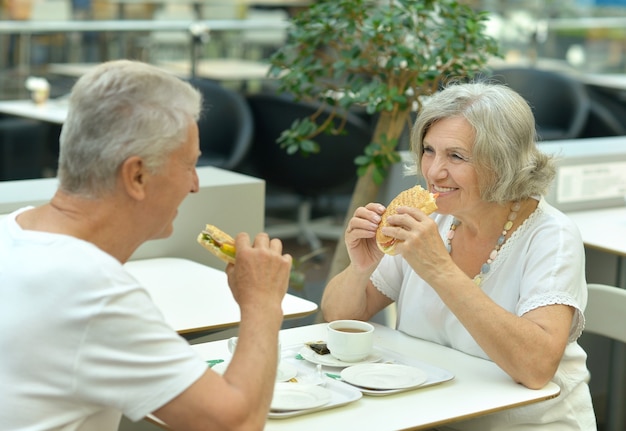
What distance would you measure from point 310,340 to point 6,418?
0.98 metres

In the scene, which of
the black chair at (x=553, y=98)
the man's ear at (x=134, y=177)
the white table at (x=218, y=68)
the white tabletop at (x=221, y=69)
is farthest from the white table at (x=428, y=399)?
the white tabletop at (x=221, y=69)

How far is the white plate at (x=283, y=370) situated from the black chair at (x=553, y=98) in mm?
5131

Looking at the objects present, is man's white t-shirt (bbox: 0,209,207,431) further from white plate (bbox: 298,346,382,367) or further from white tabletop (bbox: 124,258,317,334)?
white tabletop (bbox: 124,258,317,334)

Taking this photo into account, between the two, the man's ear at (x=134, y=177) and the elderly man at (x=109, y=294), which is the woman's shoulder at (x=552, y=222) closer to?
the elderly man at (x=109, y=294)

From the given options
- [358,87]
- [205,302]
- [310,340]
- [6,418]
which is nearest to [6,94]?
[358,87]

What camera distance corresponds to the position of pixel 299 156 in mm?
6367

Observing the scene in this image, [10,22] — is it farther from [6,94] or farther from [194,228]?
[194,228]

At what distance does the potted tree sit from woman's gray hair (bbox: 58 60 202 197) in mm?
2089

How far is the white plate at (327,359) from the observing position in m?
2.40

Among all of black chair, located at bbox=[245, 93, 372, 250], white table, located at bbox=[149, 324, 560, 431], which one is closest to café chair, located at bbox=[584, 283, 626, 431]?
white table, located at bbox=[149, 324, 560, 431]

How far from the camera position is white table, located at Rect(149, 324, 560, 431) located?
209 cm

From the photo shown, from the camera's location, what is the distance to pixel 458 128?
8.66ft

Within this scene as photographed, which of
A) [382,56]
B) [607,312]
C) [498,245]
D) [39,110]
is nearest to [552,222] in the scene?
[498,245]

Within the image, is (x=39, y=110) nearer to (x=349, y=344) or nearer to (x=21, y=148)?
(x=21, y=148)
